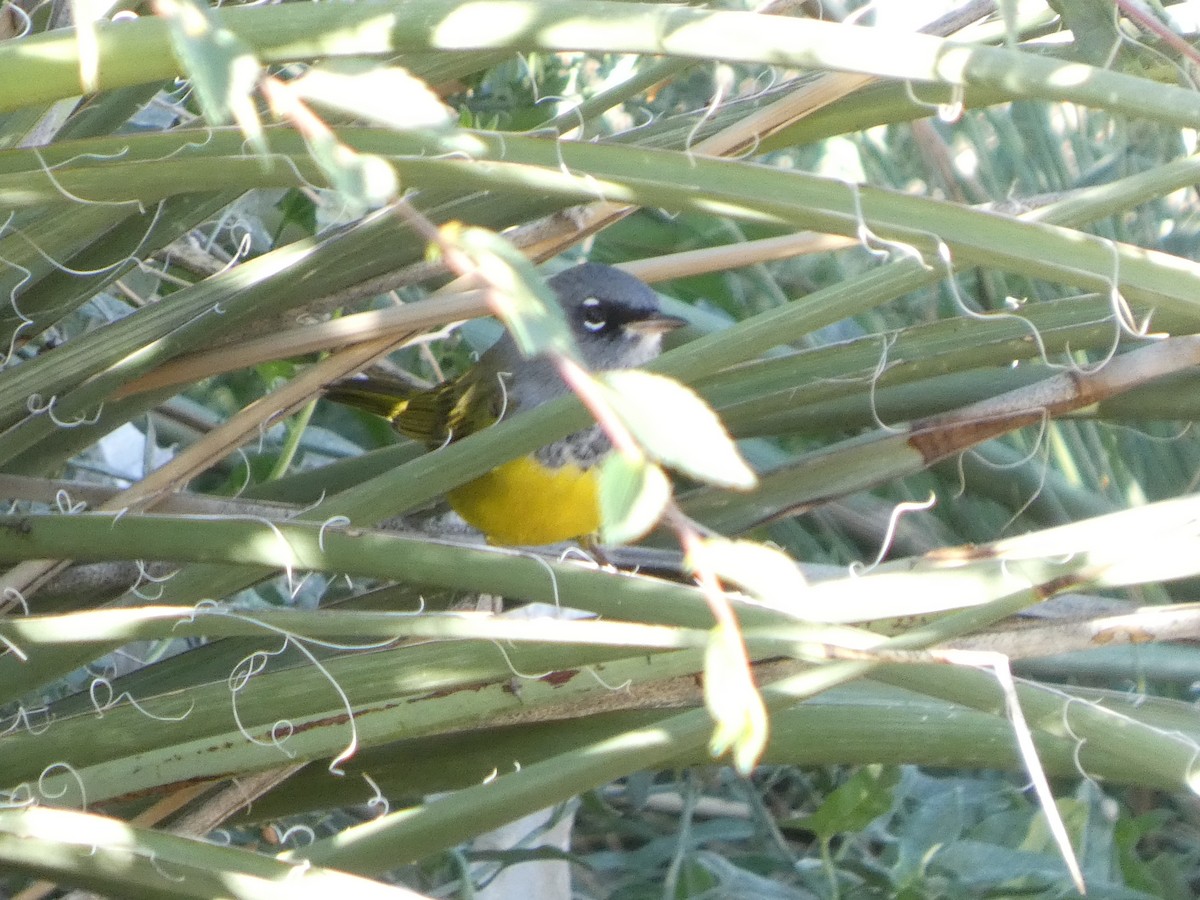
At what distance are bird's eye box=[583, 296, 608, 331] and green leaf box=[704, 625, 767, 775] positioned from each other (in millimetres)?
1972

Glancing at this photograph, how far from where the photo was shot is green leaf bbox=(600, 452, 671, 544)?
39cm

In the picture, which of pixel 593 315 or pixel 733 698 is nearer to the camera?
pixel 733 698

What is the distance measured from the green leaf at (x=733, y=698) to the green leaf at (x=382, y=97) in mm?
179

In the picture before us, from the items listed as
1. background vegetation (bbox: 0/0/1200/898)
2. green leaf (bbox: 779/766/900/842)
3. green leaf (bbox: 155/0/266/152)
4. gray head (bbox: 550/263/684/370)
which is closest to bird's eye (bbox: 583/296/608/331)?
gray head (bbox: 550/263/684/370)

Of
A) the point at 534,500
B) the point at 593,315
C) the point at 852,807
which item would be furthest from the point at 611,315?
the point at 852,807

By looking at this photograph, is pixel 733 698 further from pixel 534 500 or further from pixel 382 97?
pixel 534 500

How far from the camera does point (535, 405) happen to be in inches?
92.7

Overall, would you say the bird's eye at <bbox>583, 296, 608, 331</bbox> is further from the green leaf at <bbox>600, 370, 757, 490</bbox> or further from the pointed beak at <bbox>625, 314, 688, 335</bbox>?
the green leaf at <bbox>600, 370, 757, 490</bbox>

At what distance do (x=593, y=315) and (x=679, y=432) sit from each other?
2.06m

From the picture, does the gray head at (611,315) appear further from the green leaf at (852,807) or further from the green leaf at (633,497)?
the green leaf at (633,497)

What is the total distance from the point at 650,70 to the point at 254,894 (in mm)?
909

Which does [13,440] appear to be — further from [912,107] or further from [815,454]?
[912,107]

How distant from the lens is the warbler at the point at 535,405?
2230 mm

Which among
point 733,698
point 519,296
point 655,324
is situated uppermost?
point 519,296
